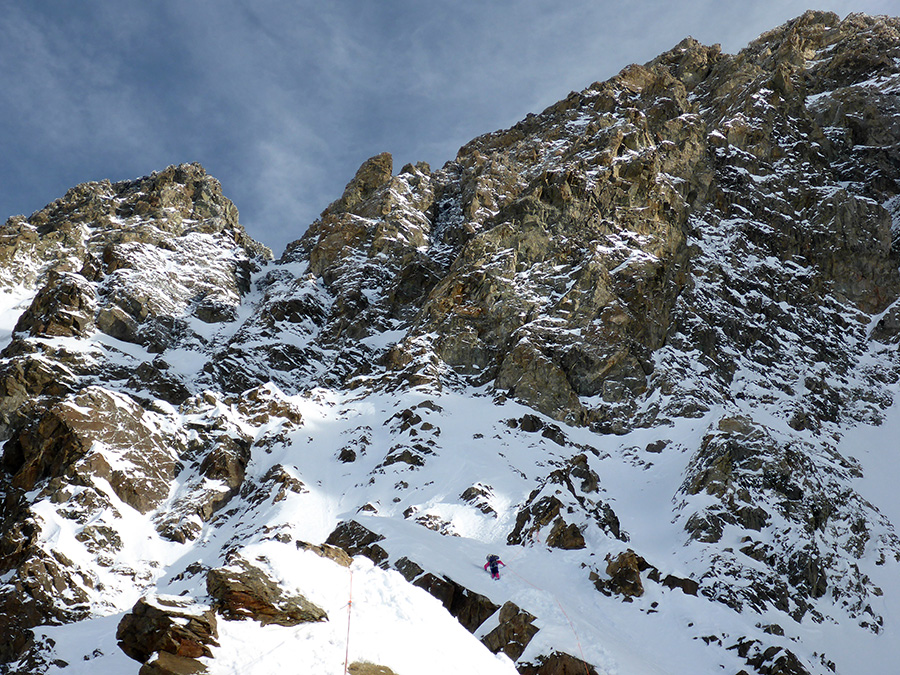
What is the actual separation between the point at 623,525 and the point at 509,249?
37.4 metres

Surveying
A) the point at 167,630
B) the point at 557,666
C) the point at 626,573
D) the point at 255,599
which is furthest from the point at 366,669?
the point at 626,573

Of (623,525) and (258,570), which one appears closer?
(258,570)

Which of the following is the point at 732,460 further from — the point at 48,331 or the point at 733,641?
the point at 48,331

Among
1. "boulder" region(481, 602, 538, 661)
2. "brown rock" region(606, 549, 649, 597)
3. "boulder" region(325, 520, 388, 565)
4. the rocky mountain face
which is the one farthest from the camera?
the rocky mountain face

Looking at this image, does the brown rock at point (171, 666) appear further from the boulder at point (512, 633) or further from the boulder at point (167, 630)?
the boulder at point (512, 633)

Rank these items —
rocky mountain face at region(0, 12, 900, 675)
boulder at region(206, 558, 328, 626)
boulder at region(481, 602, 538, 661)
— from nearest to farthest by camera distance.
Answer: boulder at region(206, 558, 328, 626)
boulder at region(481, 602, 538, 661)
rocky mountain face at region(0, 12, 900, 675)

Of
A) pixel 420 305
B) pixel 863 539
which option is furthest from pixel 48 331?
pixel 863 539

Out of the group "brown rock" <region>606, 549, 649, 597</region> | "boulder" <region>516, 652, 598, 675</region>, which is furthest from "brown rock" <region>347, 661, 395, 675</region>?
"brown rock" <region>606, 549, 649, 597</region>

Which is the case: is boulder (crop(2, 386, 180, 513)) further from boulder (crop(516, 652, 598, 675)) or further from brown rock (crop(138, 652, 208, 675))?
brown rock (crop(138, 652, 208, 675))

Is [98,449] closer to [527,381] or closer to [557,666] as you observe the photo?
[527,381]

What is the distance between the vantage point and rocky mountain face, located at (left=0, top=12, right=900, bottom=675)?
29.7m

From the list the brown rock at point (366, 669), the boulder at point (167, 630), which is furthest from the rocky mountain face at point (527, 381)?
the brown rock at point (366, 669)

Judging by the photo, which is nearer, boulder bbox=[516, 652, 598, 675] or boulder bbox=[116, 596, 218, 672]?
boulder bbox=[116, 596, 218, 672]

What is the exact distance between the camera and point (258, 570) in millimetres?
13531
